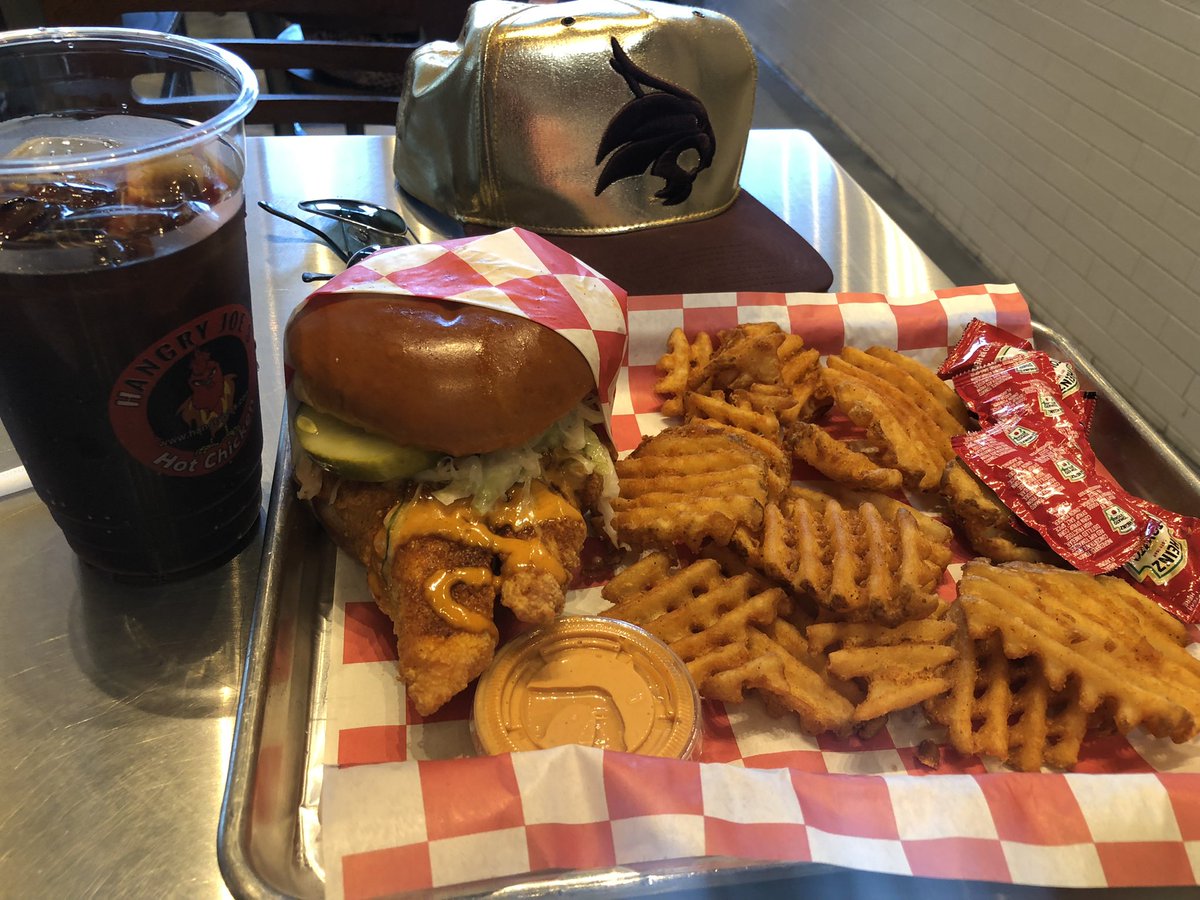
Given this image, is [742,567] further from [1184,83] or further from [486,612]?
[1184,83]

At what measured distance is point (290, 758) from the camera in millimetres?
1138

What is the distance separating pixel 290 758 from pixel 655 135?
5.11ft

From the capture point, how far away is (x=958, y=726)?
4.04ft

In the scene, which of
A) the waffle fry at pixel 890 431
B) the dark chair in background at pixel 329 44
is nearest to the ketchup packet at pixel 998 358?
the waffle fry at pixel 890 431

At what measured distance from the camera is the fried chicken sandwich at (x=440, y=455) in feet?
3.76

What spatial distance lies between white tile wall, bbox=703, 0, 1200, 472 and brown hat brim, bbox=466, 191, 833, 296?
7.40ft

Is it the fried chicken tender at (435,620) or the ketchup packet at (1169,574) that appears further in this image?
the ketchup packet at (1169,574)

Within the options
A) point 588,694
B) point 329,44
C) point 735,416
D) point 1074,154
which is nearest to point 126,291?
Answer: point 588,694

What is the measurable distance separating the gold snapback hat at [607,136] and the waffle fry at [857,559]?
81cm

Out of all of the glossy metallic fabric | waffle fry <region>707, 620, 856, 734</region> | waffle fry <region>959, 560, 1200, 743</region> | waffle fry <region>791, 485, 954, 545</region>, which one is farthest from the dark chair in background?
waffle fry <region>959, 560, 1200, 743</region>

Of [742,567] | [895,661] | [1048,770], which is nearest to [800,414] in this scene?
[742,567]

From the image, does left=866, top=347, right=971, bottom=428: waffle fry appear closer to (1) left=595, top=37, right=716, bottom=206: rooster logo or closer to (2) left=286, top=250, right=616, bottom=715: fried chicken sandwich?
(1) left=595, top=37, right=716, bottom=206: rooster logo

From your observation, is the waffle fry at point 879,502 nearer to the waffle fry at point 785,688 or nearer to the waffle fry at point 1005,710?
the waffle fry at point 1005,710

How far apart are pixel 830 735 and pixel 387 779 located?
646 mm
